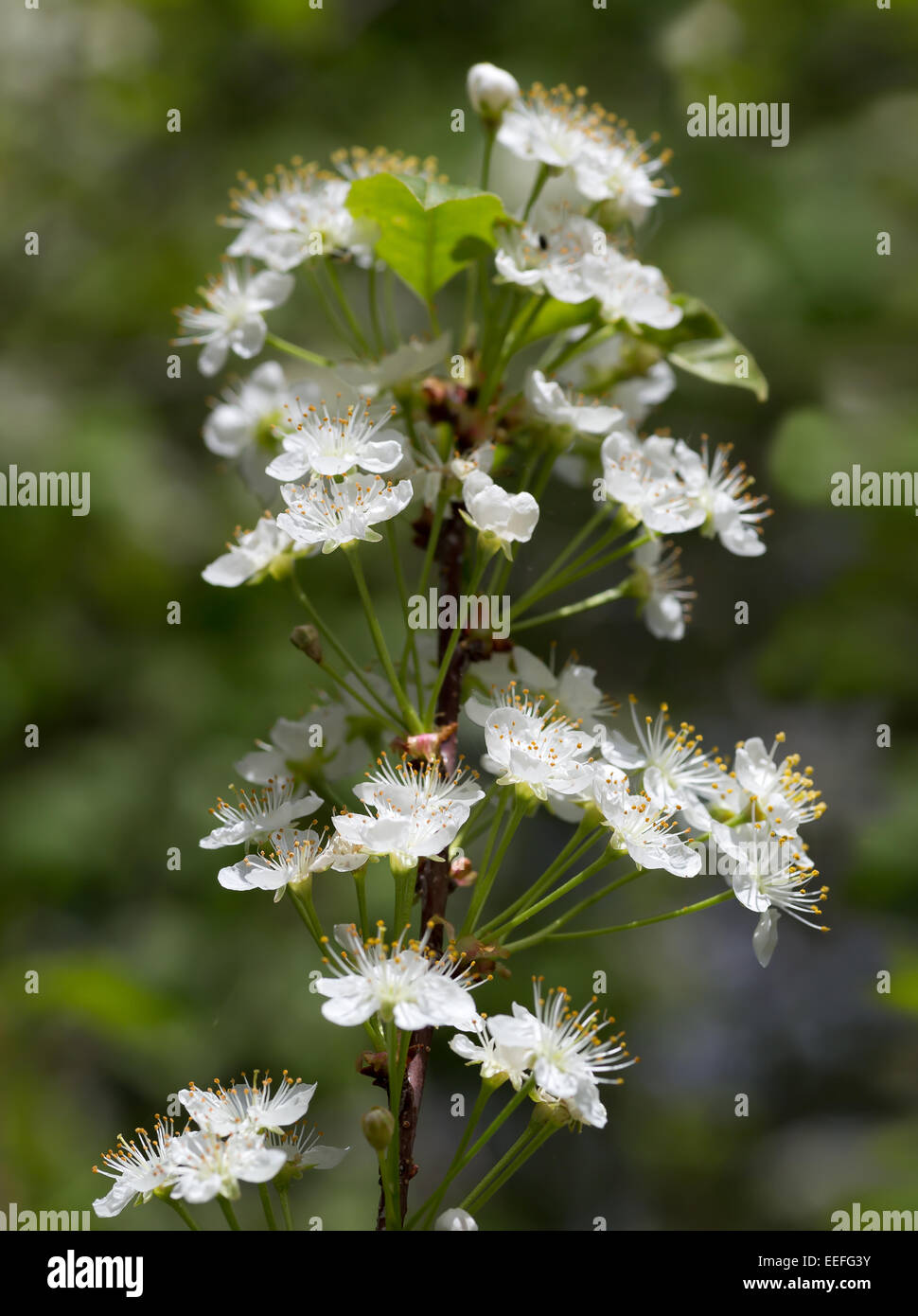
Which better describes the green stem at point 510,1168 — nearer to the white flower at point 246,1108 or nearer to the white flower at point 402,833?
the white flower at point 246,1108

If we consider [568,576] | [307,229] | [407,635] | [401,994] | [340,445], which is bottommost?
[401,994]

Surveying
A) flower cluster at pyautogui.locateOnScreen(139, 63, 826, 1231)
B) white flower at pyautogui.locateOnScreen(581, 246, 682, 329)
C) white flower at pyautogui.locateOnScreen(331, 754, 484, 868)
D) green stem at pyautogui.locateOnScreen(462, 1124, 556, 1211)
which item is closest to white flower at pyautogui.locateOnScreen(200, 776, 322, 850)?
flower cluster at pyautogui.locateOnScreen(139, 63, 826, 1231)

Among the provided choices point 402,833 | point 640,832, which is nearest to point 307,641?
point 402,833

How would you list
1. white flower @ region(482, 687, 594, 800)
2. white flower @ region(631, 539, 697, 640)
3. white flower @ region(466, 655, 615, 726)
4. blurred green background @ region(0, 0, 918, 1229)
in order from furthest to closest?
1. blurred green background @ region(0, 0, 918, 1229)
2. white flower @ region(631, 539, 697, 640)
3. white flower @ region(466, 655, 615, 726)
4. white flower @ region(482, 687, 594, 800)

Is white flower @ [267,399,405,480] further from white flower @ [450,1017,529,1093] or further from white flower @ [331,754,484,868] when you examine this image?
white flower @ [450,1017,529,1093]

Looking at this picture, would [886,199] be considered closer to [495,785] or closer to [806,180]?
[806,180]

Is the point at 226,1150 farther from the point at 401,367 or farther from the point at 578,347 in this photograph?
the point at 578,347

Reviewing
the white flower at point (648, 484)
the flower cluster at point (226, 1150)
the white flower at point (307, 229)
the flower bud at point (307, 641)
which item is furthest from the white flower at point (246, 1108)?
the white flower at point (307, 229)
